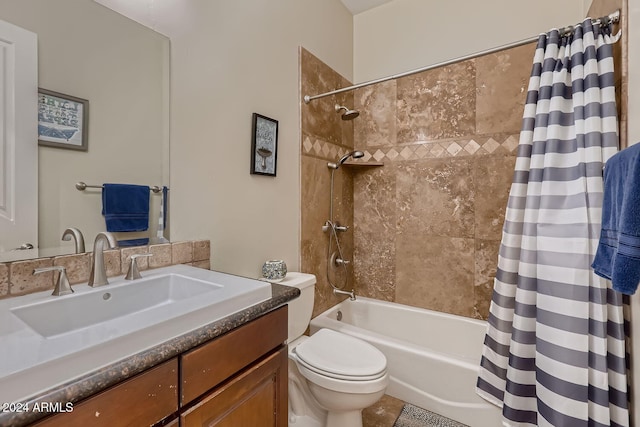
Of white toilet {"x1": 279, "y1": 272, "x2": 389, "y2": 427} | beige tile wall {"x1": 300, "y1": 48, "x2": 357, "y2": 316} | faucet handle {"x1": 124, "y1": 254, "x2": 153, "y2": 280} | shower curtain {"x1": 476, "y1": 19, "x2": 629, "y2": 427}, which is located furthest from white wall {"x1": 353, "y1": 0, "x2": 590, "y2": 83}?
faucet handle {"x1": 124, "y1": 254, "x2": 153, "y2": 280}

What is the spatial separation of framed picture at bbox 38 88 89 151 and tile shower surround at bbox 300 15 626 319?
1.24 m

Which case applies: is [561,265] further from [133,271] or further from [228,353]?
[133,271]

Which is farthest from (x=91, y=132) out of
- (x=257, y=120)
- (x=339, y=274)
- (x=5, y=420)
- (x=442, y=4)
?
(x=442, y=4)

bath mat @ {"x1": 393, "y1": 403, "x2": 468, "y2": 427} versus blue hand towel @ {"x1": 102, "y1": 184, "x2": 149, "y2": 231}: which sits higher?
blue hand towel @ {"x1": 102, "y1": 184, "x2": 149, "y2": 231}

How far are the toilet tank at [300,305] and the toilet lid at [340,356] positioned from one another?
0.28ft

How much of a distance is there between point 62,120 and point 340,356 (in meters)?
1.49

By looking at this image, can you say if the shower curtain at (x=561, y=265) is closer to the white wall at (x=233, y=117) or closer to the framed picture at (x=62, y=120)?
the white wall at (x=233, y=117)

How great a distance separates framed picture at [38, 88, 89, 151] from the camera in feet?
3.08

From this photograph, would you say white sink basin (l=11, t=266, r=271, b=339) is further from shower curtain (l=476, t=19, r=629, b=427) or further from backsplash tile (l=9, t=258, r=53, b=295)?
shower curtain (l=476, t=19, r=629, b=427)

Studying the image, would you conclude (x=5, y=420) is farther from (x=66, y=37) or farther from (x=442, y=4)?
(x=442, y=4)

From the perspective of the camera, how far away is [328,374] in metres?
1.31

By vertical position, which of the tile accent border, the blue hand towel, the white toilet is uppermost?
the tile accent border

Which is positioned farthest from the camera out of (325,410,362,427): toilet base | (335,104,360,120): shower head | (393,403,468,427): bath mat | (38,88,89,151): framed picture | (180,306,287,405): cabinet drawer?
(335,104,360,120): shower head

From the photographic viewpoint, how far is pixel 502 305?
54.6 inches
